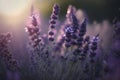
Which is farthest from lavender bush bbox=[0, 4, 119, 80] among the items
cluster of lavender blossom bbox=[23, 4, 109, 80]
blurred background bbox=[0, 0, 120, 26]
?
blurred background bbox=[0, 0, 120, 26]

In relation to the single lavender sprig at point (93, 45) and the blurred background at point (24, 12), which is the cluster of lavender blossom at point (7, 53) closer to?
the blurred background at point (24, 12)

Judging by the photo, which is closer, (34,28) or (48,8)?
(34,28)

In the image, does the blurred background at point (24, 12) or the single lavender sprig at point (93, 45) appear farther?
the blurred background at point (24, 12)

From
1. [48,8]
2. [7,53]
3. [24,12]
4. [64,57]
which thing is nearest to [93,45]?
[64,57]

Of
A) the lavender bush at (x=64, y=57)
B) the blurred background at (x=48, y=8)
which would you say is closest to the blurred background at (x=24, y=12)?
the blurred background at (x=48, y=8)

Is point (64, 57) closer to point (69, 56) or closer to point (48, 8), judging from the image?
point (69, 56)

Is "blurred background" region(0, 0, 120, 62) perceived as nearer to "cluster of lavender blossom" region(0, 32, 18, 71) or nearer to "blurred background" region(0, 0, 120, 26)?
"blurred background" region(0, 0, 120, 26)

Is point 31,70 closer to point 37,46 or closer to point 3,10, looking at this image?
point 37,46

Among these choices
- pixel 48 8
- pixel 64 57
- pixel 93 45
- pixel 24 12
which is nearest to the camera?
pixel 93 45
